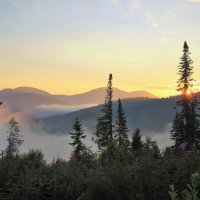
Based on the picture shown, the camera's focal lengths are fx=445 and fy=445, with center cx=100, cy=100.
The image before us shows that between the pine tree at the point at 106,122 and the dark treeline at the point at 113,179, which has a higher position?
the pine tree at the point at 106,122

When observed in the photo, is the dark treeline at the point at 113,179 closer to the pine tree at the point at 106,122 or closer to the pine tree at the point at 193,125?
the pine tree at the point at 193,125

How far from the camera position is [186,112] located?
57.5 meters

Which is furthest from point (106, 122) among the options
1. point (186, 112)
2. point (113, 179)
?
point (113, 179)

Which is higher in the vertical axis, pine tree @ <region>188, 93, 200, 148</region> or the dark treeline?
pine tree @ <region>188, 93, 200, 148</region>

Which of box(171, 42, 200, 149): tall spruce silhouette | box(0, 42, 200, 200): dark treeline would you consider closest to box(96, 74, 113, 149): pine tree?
box(171, 42, 200, 149): tall spruce silhouette

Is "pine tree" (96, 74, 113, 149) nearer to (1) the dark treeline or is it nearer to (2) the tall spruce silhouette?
(2) the tall spruce silhouette

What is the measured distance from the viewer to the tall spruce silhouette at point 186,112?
5525 cm

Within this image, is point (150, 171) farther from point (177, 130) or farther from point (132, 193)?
point (177, 130)

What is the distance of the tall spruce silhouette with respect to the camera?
5525cm

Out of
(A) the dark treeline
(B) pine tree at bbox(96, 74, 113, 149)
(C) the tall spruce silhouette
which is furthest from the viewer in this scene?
(B) pine tree at bbox(96, 74, 113, 149)

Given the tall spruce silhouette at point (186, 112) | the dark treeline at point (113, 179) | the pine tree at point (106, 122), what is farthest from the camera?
the pine tree at point (106, 122)

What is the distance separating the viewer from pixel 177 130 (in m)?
57.3

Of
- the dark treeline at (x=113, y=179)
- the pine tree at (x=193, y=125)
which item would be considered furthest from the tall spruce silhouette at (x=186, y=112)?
the dark treeline at (x=113, y=179)

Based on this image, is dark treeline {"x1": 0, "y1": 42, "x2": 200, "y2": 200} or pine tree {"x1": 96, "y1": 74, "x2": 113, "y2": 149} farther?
pine tree {"x1": 96, "y1": 74, "x2": 113, "y2": 149}
